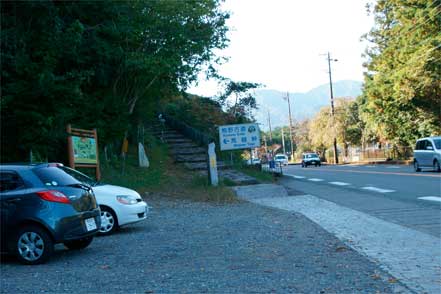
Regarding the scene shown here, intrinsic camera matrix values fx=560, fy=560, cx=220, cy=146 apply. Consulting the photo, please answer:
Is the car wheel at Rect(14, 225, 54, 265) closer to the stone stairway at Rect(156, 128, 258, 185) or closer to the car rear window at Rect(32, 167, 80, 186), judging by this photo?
the car rear window at Rect(32, 167, 80, 186)

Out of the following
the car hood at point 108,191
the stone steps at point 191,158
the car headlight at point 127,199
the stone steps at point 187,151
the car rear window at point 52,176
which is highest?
the stone steps at point 187,151

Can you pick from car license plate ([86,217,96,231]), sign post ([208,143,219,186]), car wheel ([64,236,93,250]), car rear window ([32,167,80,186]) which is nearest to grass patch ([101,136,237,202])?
sign post ([208,143,219,186])

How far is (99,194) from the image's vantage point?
36.3 ft

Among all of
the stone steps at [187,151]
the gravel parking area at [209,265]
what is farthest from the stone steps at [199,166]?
the gravel parking area at [209,265]

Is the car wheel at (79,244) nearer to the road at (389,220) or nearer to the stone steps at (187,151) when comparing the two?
the road at (389,220)

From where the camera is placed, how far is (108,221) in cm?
1113

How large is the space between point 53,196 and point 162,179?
1460 centimetres

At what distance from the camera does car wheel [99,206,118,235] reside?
1109 cm

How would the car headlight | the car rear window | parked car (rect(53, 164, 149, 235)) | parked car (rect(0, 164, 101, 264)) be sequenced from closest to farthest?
parked car (rect(0, 164, 101, 264)) < the car rear window < parked car (rect(53, 164, 149, 235)) < the car headlight

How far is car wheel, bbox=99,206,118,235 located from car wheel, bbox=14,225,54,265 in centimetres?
294

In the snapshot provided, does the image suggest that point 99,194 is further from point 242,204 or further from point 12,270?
point 242,204

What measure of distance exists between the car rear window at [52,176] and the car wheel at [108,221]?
2.44m

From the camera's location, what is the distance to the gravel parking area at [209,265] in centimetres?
639

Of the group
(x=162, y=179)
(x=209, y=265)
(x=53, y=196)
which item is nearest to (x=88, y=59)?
(x=162, y=179)
